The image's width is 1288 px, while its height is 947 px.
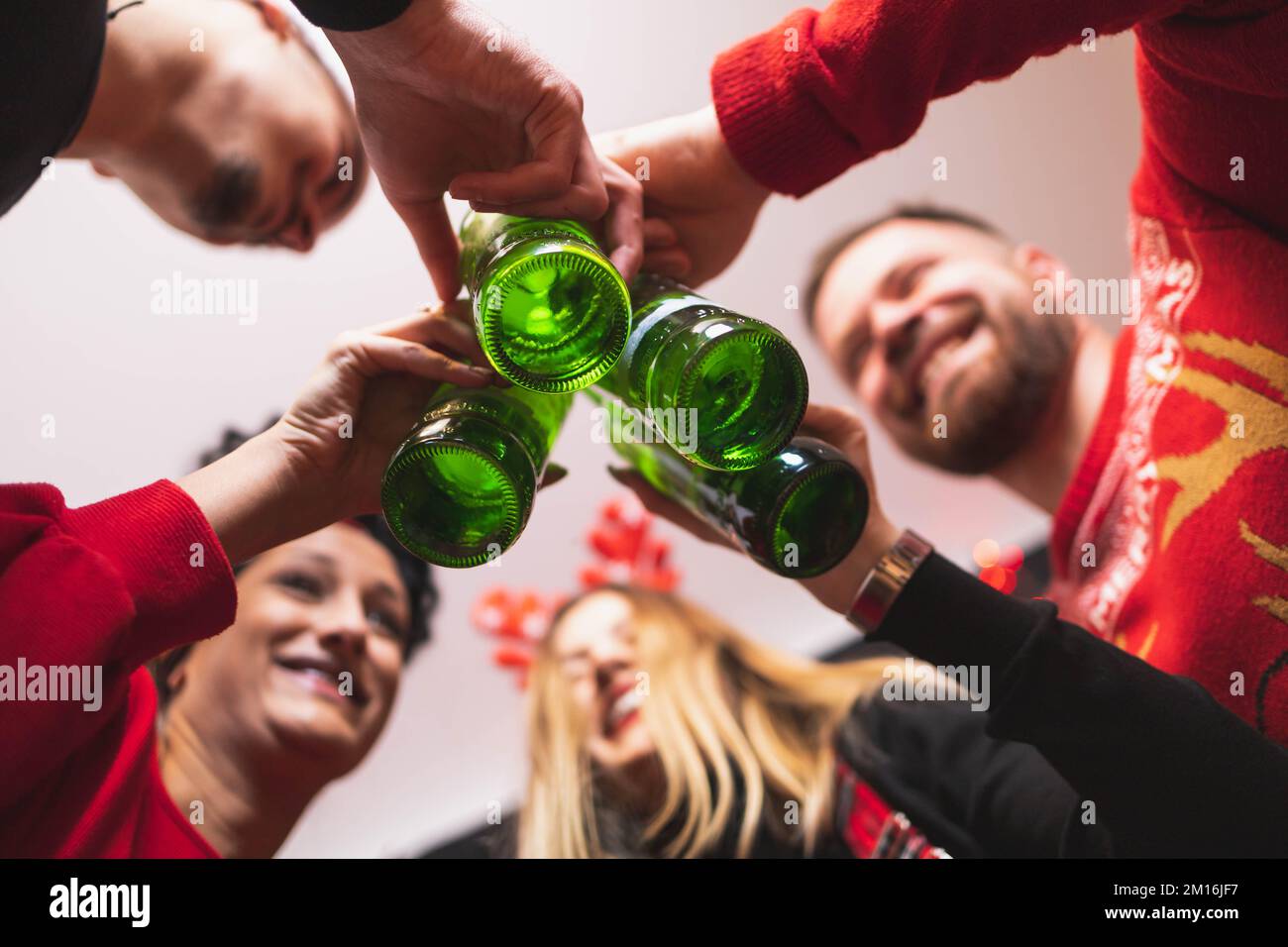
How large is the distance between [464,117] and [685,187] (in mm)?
238

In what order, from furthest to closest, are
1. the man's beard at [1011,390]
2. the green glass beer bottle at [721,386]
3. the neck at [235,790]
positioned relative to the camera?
1. the man's beard at [1011,390]
2. the neck at [235,790]
3. the green glass beer bottle at [721,386]

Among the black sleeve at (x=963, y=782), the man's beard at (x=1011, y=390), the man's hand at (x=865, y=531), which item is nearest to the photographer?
the man's hand at (x=865, y=531)

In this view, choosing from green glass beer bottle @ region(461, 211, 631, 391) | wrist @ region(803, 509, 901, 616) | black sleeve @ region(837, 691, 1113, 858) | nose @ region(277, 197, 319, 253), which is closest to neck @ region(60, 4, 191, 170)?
nose @ region(277, 197, 319, 253)

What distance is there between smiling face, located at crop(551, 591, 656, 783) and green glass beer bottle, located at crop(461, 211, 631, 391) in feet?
3.68

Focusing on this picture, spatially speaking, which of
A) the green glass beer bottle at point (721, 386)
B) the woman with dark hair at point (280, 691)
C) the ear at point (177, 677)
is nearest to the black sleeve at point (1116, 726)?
the green glass beer bottle at point (721, 386)

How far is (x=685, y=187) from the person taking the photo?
0.87m

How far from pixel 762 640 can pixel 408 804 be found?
0.79 metres

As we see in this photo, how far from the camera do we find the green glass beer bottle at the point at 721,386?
58cm

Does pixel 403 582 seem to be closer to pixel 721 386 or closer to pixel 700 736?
pixel 700 736

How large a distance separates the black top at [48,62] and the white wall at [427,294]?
21.9 inches

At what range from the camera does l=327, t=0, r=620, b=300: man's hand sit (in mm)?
660

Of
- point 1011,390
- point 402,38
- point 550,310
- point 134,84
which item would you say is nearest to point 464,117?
point 402,38

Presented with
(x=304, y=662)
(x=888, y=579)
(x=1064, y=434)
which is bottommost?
(x=304, y=662)

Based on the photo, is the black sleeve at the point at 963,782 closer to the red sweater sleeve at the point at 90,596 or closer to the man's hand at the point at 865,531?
the man's hand at the point at 865,531
